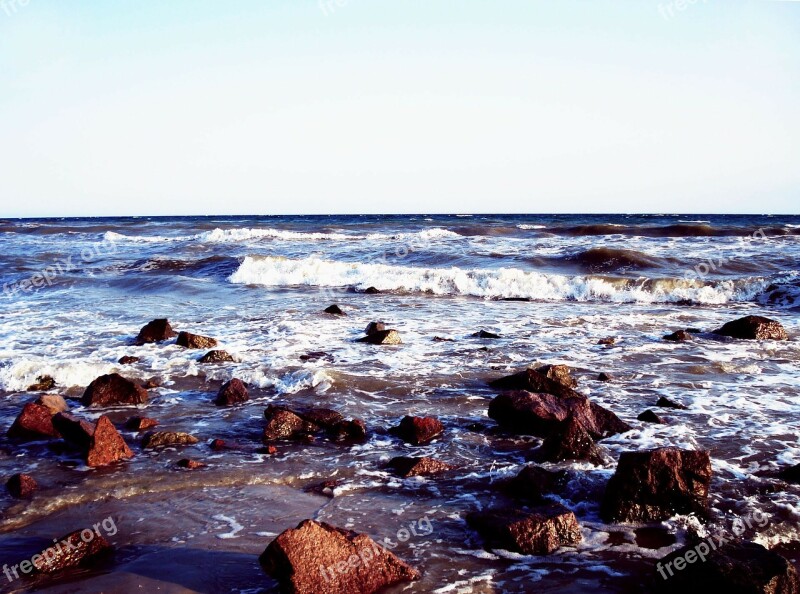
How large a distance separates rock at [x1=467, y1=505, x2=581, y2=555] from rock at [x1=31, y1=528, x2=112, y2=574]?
206 centimetres

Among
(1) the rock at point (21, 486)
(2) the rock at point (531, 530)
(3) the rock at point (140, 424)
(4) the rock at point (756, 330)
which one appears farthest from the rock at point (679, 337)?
(1) the rock at point (21, 486)

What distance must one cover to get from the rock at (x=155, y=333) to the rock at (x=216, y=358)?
1.51 metres

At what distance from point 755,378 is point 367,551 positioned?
5.61m

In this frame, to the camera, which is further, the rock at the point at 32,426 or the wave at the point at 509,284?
the wave at the point at 509,284

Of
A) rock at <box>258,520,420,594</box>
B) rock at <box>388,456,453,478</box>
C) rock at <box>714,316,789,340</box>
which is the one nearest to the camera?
rock at <box>258,520,420,594</box>

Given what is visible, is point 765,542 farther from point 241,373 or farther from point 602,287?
point 602,287

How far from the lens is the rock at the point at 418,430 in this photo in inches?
202

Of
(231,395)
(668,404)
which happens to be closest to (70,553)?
(231,395)

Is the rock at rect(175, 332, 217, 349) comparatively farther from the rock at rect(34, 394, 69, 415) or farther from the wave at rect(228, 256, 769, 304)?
the wave at rect(228, 256, 769, 304)

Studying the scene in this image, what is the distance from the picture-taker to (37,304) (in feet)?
42.0

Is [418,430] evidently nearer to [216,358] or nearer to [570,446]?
[570,446]

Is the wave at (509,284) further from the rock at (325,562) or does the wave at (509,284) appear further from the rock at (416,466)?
the rock at (325,562)

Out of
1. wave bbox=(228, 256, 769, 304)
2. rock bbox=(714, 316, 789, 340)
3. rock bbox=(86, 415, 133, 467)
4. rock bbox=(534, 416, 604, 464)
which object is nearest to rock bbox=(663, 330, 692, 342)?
rock bbox=(714, 316, 789, 340)

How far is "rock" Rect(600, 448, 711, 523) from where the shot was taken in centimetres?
381
